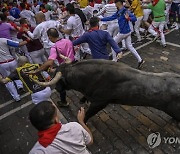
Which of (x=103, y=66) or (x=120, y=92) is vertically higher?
(x=103, y=66)

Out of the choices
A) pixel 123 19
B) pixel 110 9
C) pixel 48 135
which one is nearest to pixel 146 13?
pixel 110 9

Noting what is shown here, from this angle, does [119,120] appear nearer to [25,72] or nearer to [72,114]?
[72,114]

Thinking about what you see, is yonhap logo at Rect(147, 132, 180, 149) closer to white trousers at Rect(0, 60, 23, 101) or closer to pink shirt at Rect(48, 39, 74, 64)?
pink shirt at Rect(48, 39, 74, 64)

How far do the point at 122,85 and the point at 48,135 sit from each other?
2.61m

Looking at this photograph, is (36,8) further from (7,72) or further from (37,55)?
(7,72)

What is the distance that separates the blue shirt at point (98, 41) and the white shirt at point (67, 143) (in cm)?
375

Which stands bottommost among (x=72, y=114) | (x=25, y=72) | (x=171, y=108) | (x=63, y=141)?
(x=72, y=114)

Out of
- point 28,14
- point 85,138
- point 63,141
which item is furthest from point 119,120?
point 28,14

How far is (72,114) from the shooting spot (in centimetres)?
679

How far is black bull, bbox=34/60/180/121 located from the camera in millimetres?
5008

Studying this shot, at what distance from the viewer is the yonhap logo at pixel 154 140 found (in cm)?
536

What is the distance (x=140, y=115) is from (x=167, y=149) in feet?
4.19

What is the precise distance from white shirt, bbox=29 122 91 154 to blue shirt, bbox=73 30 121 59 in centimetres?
375

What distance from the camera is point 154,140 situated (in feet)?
18.0
